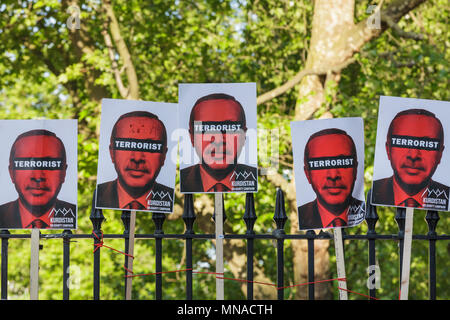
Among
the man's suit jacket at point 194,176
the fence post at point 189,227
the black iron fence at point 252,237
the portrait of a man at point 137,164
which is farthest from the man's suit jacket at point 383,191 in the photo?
the portrait of a man at point 137,164

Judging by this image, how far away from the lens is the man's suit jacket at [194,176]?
3.57 metres

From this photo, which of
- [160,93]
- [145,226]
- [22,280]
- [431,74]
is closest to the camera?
[431,74]

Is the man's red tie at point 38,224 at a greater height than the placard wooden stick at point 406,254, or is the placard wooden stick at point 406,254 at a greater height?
the man's red tie at point 38,224

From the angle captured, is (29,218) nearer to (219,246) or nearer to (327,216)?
(219,246)

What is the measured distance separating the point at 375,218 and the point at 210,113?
1.18m

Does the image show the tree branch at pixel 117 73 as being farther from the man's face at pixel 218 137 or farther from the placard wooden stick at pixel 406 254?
the placard wooden stick at pixel 406 254

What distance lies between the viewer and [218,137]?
3588 mm

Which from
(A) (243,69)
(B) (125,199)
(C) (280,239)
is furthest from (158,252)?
(A) (243,69)

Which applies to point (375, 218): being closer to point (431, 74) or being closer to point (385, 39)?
point (431, 74)

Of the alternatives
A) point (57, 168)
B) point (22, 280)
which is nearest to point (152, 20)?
point (57, 168)

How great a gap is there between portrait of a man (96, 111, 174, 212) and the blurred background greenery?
3.99 metres

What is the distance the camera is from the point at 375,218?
3602 mm

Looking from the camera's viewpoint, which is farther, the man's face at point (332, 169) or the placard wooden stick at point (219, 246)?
the man's face at point (332, 169)

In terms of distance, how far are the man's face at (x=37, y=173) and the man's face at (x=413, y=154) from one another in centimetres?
199
